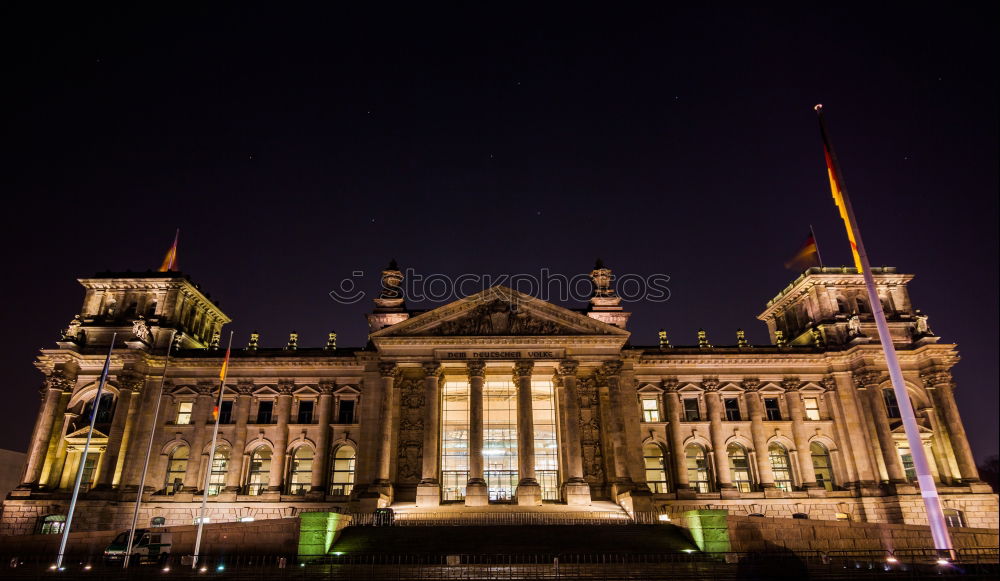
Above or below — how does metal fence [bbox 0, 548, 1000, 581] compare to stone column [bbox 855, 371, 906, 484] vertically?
below

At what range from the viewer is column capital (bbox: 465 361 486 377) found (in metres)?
47.6

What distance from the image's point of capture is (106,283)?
180 ft

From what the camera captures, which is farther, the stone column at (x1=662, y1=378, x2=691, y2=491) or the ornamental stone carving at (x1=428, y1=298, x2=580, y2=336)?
the stone column at (x1=662, y1=378, x2=691, y2=491)

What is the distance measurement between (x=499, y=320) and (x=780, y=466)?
25678mm

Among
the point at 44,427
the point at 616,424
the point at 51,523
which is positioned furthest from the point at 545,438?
the point at 44,427

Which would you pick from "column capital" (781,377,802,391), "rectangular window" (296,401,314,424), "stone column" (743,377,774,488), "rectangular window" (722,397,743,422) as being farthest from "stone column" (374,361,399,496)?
"column capital" (781,377,802,391)

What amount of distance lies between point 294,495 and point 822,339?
45.4 m

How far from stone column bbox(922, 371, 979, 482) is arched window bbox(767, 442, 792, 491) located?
1201 centimetres

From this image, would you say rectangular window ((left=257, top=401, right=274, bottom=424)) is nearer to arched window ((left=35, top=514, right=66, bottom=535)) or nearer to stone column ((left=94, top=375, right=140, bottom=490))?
stone column ((left=94, top=375, right=140, bottom=490))

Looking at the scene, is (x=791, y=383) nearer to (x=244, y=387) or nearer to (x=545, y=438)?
(x=545, y=438)

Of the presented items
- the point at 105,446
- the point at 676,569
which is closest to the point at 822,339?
the point at 676,569

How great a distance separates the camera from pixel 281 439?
50531mm

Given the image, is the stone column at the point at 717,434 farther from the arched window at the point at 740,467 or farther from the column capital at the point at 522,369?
the column capital at the point at 522,369

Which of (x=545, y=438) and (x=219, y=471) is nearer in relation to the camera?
(x=545, y=438)
